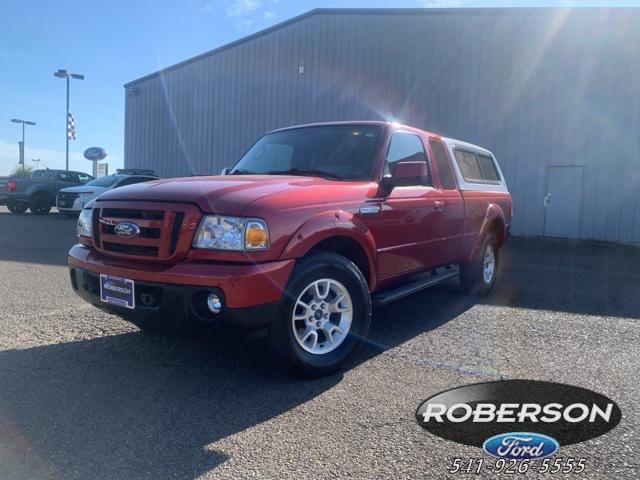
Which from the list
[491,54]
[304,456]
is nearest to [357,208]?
[304,456]

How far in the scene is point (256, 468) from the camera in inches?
94.5

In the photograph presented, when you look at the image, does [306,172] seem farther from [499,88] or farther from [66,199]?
[66,199]

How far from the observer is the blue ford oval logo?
2.56m

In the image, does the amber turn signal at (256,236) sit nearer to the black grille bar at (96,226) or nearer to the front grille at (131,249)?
the front grille at (131,249)

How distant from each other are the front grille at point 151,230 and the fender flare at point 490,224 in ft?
12.5

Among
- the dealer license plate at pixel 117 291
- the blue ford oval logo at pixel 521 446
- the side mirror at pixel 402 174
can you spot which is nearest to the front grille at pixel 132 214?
the dealer license plate at pixel 117 291

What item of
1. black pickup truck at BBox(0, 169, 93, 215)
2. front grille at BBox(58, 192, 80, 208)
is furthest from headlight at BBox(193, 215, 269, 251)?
black pickup truck at BBox(0, 169, 93, 215)

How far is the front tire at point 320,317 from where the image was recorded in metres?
3.21

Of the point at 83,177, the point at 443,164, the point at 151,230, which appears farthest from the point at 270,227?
the point at 83,177

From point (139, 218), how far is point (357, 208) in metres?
1.54

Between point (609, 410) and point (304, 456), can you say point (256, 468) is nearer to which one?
point (304, 456)

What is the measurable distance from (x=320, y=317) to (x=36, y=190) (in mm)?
17963

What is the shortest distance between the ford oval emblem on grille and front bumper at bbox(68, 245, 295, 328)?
0.21 m

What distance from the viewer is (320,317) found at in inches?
139
